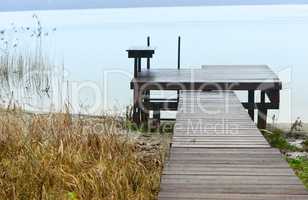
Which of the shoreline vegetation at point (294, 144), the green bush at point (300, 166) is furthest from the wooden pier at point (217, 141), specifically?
the green bush at point (300, 166)

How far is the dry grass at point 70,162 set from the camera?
425cm

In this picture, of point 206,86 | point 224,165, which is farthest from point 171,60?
point 224,165

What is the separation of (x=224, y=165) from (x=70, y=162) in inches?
56.3

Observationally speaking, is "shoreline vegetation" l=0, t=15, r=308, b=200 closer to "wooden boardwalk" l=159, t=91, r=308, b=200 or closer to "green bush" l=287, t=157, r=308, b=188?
"green bush" l=287, t=157, r=308, b=188

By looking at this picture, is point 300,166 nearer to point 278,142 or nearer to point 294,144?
point 278,142

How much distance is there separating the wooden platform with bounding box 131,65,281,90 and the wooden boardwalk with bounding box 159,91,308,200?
1982 mm

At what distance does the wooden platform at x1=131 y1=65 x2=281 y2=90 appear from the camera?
7820mm

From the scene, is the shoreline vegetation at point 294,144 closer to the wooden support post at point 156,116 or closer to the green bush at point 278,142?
the green bush at point 278,142

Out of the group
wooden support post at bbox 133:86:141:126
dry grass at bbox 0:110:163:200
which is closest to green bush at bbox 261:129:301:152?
dry grass at bbox 0:110:163:200

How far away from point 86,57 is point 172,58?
2.22 metres

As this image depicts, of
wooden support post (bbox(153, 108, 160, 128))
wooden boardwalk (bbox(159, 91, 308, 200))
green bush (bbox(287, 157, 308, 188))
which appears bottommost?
green bush (bbox(287, 157, 308, 188))

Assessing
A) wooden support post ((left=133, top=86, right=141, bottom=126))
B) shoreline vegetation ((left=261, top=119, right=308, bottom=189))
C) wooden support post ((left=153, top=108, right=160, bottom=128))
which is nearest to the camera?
shoreline vegetation ((left=261, top=119, right=308, bottom=189))

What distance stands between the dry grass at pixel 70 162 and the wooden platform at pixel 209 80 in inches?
79.1

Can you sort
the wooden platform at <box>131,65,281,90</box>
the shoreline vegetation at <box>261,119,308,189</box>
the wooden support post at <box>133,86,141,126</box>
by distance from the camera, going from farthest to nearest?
1. the wooden support post at <box>133,86,141,126</box>
2. the wooden platform at <box>131,65,281,90</box>
3. the shoreline vegetation at <box>261,119,308,189</box>
